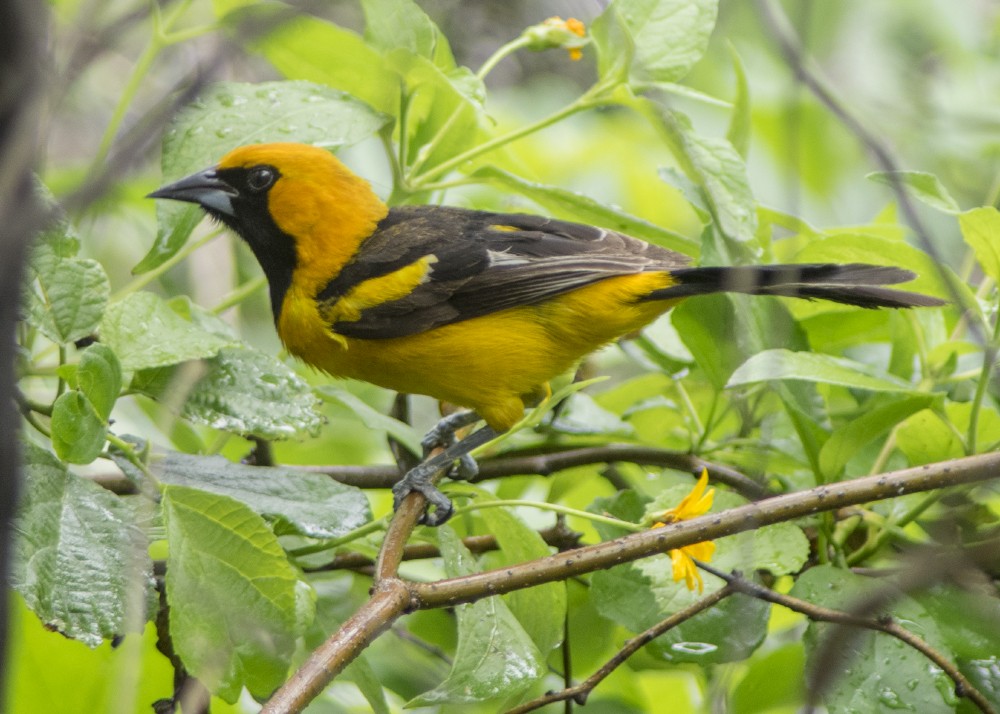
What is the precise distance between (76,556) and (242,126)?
88 centimetres

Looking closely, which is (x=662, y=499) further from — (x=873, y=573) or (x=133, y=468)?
(x=133, y=468)

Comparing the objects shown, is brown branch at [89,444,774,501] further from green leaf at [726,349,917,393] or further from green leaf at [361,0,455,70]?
green leaf at [361,0,455,70]

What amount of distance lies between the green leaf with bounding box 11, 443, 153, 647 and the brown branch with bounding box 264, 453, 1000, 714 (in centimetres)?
34

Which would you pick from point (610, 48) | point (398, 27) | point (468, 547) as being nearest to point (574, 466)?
point (468, 547)

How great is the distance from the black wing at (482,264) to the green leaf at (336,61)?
0.65 m

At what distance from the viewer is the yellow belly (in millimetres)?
2824

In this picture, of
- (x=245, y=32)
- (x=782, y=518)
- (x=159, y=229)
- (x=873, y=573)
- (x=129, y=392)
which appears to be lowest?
(x=873, y=573)

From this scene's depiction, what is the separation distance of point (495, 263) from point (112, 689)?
1.55 metres

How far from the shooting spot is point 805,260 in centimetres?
221

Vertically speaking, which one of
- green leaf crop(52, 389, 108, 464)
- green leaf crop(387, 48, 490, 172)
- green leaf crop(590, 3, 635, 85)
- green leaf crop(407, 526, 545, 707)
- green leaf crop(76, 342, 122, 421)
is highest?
green leaf crop(590, 3, 635, 85)

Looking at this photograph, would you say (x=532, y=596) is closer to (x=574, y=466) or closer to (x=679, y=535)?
(x=679, y=535)

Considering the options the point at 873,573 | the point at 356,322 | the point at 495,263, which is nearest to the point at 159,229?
the point at 356,322

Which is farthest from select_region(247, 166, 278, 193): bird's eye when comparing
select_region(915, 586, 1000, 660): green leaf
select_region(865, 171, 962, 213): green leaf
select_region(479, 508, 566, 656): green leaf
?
select_region(915, 586, 1000, 660): green leaf

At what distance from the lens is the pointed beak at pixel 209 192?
2.36m
